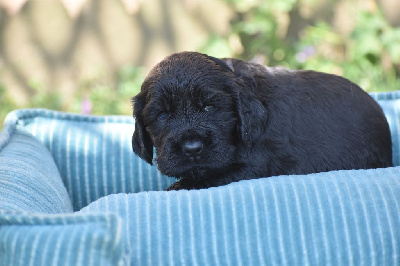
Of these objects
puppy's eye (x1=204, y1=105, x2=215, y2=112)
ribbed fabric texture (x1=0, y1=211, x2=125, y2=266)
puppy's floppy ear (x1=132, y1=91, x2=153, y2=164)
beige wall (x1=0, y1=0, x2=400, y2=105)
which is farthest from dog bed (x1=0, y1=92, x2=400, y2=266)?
beige wall (x1=0, y1=0, x2=400, y2=105)

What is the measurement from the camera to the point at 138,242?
77.8 inches

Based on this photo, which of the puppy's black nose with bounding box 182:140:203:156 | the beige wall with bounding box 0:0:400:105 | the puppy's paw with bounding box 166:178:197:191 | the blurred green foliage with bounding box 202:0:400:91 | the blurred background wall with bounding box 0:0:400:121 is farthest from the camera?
the beige wall with bounding box 0:0:400:105

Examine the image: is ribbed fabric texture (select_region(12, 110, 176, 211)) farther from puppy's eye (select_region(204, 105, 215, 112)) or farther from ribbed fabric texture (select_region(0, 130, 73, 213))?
puppy's eye (select_region(204, 105, 215, 112))

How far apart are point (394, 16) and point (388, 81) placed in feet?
2.39

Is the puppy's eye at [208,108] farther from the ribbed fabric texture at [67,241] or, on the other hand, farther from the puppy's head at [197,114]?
the ribbed fabric texture at [67,241]

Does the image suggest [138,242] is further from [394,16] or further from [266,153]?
[394,16]

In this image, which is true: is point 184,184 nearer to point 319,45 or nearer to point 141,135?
point 141,135

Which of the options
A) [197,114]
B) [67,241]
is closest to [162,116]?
[197,114]

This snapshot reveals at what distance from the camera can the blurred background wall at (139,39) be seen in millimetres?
5688

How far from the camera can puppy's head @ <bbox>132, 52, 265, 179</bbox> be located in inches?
105

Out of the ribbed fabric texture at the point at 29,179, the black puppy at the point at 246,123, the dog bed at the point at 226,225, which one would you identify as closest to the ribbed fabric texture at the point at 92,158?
the ribbed fabric texture at the point at 29,179

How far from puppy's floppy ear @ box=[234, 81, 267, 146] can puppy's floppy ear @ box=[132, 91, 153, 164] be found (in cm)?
50

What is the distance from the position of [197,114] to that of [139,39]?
343 cm

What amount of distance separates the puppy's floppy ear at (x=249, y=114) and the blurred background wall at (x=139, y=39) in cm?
293
